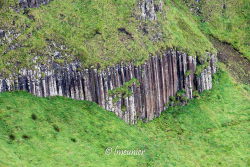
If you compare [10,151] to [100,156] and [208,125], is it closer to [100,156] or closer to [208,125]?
[100,156]

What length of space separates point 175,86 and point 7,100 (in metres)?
32.6

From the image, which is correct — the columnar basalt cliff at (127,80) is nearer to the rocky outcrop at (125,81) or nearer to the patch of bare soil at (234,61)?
the rocky outcrop at (125,81)

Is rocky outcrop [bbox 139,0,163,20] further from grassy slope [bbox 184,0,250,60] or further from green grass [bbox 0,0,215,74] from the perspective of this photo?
grassy slope [bbox 184,0,250,60]

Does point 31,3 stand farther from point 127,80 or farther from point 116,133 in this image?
point 116,133

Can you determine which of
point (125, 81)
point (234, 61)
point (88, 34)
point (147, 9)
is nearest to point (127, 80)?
point (125, 81)

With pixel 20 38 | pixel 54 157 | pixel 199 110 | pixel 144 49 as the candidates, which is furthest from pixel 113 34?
pixel 54 157

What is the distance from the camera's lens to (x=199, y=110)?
255 feet

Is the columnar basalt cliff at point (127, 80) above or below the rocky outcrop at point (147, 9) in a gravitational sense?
below

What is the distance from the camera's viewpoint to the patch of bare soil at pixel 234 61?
93.3 meters

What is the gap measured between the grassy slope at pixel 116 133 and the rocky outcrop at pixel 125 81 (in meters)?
1.45

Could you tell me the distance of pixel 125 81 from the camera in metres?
69.6

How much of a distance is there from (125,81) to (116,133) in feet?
31.1

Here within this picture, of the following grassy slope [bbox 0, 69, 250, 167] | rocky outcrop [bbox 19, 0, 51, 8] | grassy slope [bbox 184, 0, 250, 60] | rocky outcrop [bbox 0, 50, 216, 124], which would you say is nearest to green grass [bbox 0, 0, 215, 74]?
rocky outcrop [bbox 19, 0, 51, 8]

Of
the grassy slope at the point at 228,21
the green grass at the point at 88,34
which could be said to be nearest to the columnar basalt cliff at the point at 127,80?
the green grass at the point at 88,34
